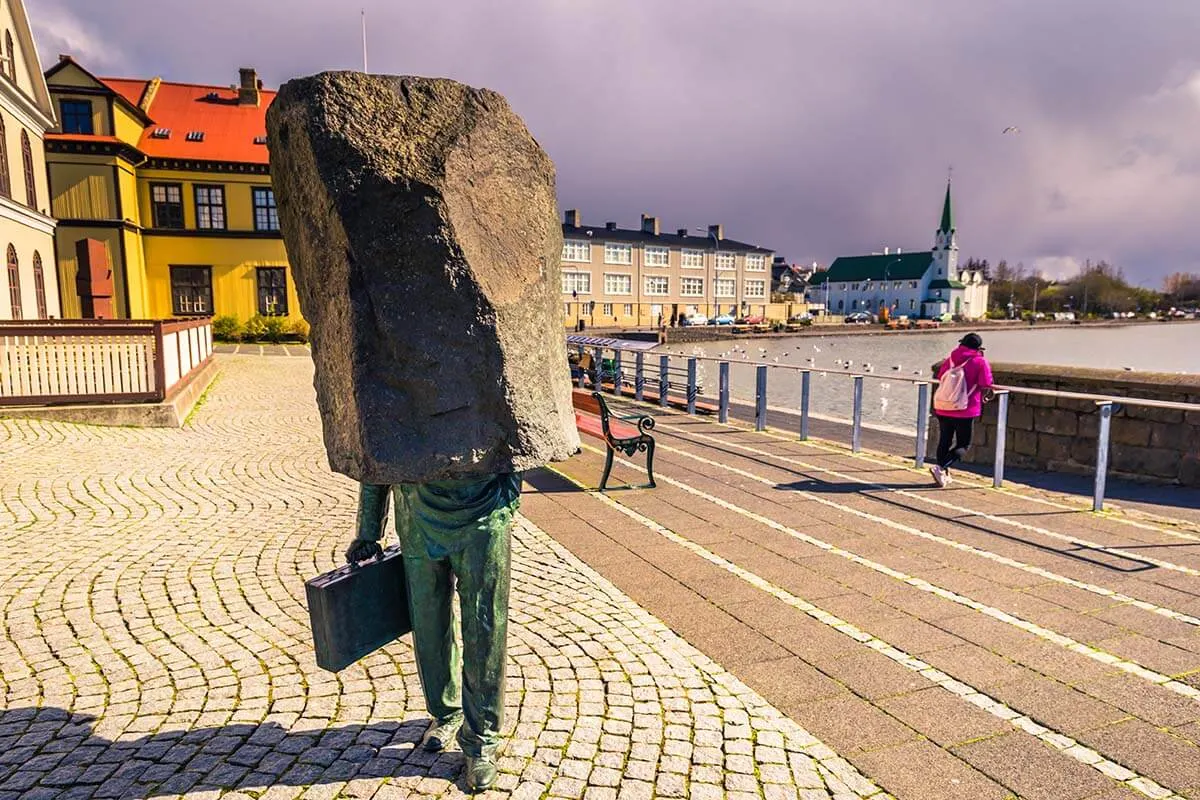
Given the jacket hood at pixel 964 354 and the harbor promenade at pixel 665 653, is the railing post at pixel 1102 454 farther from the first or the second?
the jacket hood at pixel 964 354

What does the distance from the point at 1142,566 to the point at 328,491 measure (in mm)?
7001

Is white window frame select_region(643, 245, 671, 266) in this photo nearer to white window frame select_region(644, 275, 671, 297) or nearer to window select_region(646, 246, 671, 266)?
window select_region(646, 246, 671, 266)

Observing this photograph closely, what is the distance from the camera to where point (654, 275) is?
281 ft

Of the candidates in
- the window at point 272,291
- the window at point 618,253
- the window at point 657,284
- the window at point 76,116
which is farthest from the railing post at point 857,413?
the window at point 657,284

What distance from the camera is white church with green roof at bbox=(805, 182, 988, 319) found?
125 metres

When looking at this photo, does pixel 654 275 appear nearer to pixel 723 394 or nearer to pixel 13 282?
pixel 13 282

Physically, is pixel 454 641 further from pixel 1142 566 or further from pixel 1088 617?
pixel 1142 566

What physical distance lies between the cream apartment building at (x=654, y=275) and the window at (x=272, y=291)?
3817 cm

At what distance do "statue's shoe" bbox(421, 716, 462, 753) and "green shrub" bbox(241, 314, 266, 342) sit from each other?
34.6 metres

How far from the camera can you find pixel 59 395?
1139cm

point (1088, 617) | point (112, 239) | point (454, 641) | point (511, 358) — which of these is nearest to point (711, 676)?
point (454, 641)

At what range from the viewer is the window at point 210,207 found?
36031 millimetres

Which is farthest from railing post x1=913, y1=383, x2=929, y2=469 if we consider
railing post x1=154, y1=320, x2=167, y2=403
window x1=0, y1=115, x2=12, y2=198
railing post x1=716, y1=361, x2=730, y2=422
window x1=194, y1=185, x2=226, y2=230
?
window x1=194, y1=185, x2=226, y2=230

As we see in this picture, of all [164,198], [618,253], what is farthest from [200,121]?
[618,253]
